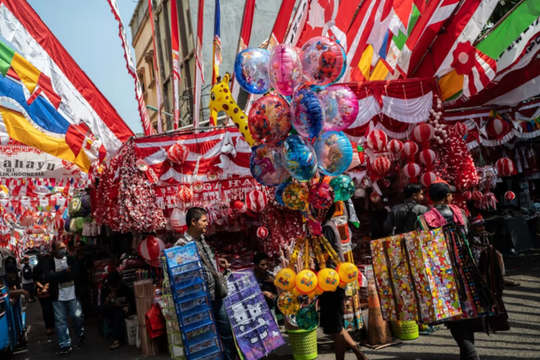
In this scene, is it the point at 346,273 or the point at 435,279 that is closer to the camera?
the point at 435,279

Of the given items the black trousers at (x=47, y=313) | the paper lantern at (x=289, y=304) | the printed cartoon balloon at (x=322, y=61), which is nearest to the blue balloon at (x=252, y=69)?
the printed cartoon balloon at (x=322, y=61)

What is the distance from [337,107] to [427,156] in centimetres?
305

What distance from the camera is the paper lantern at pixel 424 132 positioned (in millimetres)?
7613

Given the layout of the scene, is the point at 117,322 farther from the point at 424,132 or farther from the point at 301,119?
the point at 424,132

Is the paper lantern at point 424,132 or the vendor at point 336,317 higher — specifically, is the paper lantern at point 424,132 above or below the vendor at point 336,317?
above

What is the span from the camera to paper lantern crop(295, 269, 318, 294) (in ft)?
15.0

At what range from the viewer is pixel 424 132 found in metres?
7.61

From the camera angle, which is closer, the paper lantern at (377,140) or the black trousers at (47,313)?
the paper lantern at (377,140)

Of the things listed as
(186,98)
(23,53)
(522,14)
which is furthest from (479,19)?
(186,98)

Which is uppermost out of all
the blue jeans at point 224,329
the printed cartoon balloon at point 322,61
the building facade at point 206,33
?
the building facade at point 206,33

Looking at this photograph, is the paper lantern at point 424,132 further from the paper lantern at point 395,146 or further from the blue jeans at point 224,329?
the blue jeans at point 224,329

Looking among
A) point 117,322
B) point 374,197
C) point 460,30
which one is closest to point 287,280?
point 374,197

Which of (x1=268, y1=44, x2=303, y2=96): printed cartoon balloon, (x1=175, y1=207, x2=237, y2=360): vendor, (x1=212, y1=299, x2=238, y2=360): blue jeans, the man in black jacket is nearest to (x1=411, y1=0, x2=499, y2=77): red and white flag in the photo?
(x1=268, y1=44, x2=303, y2=96): printed cartoon balloon

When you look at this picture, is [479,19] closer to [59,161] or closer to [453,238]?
[453,238]
